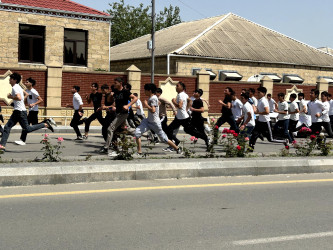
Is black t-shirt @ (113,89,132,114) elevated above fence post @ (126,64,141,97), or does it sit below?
below

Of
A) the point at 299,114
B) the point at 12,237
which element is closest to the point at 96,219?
the point at 12,237

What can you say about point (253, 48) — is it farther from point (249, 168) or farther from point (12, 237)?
point (12, 237)

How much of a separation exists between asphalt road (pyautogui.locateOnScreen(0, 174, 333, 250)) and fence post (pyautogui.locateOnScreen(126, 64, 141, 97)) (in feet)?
52.7

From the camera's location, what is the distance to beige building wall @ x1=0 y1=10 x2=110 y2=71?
85.7ft

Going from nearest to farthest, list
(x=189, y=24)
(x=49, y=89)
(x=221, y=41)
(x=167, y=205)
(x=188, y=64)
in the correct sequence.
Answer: (x=167, y=205) → (x=49, y=89) → (x=188, y=64) → (x=221, y=41) → (x=189, y=24)

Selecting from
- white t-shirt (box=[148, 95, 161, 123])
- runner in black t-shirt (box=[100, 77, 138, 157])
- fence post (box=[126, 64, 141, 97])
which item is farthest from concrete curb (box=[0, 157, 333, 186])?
fence post (box=[126, 64, 141, 97])

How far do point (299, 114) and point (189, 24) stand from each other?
2593 cm

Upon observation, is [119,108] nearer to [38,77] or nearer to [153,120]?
[153,120]

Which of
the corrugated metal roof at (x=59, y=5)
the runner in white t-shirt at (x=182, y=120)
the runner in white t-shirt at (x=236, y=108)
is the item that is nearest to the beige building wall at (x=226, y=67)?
the corrugated metal roof at (x=59, y=5)

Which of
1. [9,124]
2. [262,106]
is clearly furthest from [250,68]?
[9,124]

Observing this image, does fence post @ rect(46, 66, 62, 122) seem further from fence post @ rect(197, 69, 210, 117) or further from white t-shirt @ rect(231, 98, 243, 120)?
white t-shirt @ rect(231, 98, 243, 120)

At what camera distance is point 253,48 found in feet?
119

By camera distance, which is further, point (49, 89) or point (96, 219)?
point (49, 89)

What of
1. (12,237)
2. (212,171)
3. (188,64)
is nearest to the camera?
(12,237)
